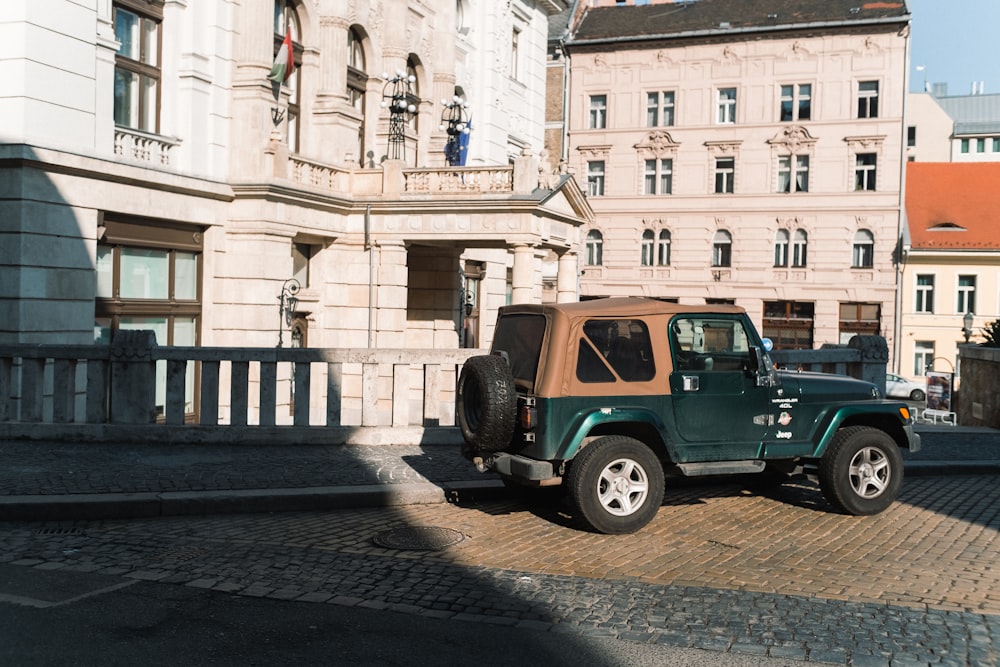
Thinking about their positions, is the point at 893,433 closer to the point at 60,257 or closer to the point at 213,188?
the point at 60,257

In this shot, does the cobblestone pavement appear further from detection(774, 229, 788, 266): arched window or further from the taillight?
detection(774, 229, 788, 266): arched window

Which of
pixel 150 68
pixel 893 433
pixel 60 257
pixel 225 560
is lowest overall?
pixel 225 560

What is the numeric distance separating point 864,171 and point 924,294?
21.0 ft

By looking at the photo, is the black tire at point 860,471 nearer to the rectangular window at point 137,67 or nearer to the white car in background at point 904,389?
the rectangular window at point 137,67

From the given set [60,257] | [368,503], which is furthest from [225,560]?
[60,257]

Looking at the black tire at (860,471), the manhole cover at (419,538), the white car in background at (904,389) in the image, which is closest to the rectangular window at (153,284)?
the manhole cover at (419,538)

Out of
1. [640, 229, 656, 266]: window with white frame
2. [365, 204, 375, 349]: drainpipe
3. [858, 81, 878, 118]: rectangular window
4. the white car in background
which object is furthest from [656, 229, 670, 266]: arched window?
[365, 204, 375, 349]: drainpipe

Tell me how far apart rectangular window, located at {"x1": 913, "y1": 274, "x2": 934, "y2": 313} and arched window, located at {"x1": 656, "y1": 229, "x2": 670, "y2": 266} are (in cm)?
1180

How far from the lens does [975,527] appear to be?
953cm

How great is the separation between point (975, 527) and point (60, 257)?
1424 centimetres

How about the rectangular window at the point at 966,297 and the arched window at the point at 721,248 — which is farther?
the arched window at the point at 721,248

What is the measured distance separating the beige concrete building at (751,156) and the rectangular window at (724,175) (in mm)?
49

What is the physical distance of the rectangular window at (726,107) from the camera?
49.7m

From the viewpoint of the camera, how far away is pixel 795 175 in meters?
Answer: 48.2
